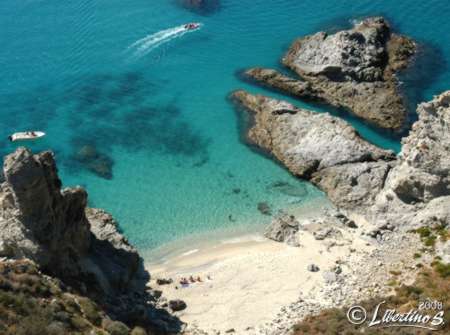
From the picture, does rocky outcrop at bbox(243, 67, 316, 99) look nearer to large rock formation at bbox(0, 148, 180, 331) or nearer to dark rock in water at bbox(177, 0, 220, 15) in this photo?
dark rock in water at bbox(177, 0, 220, 15)

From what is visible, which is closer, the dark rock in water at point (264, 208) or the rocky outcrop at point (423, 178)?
the rocky outcrop at point (423, 178)

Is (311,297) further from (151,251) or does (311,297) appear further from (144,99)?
(144,99)

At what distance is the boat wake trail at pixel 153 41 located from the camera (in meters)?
68.1

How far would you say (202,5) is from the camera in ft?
249

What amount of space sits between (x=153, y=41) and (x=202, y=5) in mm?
10707

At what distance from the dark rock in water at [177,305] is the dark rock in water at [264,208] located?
1158 centimetres

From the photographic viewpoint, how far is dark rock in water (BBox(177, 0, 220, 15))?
74938mm

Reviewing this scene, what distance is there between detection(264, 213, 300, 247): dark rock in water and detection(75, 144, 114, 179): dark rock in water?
16.1m

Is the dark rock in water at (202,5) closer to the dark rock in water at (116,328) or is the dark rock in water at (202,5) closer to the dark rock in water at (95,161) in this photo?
the dark rock in water at (95,161)

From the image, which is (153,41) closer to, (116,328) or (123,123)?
(123,123)

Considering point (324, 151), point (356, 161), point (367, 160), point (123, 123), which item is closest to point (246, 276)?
point (324, 151)

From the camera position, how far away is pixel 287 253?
42.2m

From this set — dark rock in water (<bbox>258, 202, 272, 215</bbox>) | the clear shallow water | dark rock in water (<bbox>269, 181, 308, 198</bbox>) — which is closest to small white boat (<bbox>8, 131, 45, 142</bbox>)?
the clear shallow water

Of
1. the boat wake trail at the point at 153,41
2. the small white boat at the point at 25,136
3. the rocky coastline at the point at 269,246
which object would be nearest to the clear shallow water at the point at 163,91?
the boat wake trail at the point at 153,41
